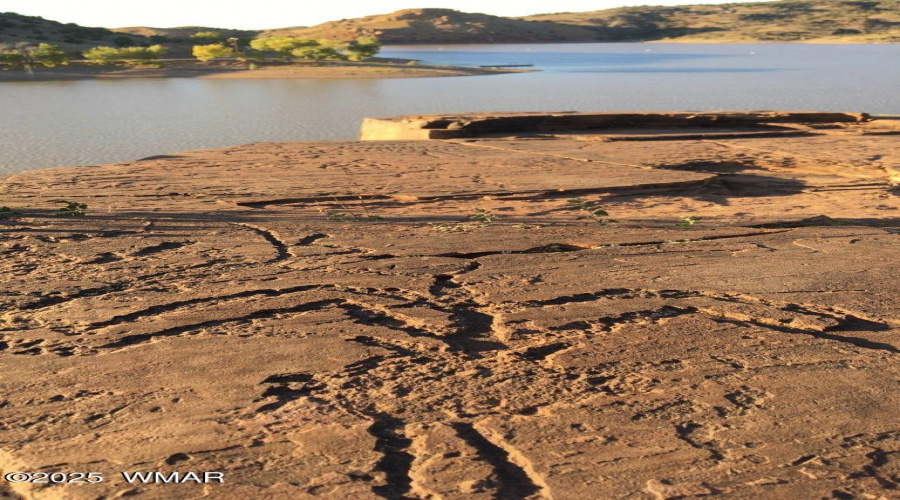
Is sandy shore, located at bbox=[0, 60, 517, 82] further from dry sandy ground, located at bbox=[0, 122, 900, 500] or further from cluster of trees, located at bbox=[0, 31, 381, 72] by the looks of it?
dry sandy ground, located at bbox=[0, 122, 900, 500]

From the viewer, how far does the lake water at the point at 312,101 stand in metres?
16.9

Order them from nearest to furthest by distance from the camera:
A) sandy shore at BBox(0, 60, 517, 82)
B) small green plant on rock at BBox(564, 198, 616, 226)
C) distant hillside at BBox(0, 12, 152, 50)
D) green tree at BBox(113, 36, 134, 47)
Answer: small green plant on rock at BBox(564, 198, 616, 226) < sandy shore at BBox(0, 60, 517, 82) < distant hillside at BBox(0, 12, 152, 50) < green tree at BBox(113, 36, 134, 47)

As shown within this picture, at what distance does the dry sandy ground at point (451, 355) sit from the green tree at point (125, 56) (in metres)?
41.8

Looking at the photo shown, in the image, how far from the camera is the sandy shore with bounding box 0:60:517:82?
126 ft

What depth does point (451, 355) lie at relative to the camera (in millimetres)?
3385

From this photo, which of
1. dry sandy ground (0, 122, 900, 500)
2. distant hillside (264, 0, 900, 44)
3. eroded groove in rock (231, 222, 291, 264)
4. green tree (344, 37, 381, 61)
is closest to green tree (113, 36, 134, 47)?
green tree (344, 37, 381, 61)

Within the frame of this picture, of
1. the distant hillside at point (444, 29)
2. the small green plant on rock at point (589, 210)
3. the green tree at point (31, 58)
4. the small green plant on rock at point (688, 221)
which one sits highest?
the distant hillside at point (444, 29)

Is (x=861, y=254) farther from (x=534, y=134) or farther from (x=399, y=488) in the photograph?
(x=534, y=134)

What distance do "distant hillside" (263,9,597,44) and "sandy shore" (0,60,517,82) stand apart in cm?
4781

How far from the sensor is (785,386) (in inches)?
121

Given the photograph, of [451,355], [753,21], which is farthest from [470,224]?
[753,21]

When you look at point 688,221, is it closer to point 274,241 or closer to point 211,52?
point 274,241

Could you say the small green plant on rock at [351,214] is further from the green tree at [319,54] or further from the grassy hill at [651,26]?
the grassy hill at [651,26]

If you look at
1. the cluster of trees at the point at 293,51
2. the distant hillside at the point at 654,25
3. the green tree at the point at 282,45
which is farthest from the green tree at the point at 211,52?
the distant hillside at the point at 654,25
